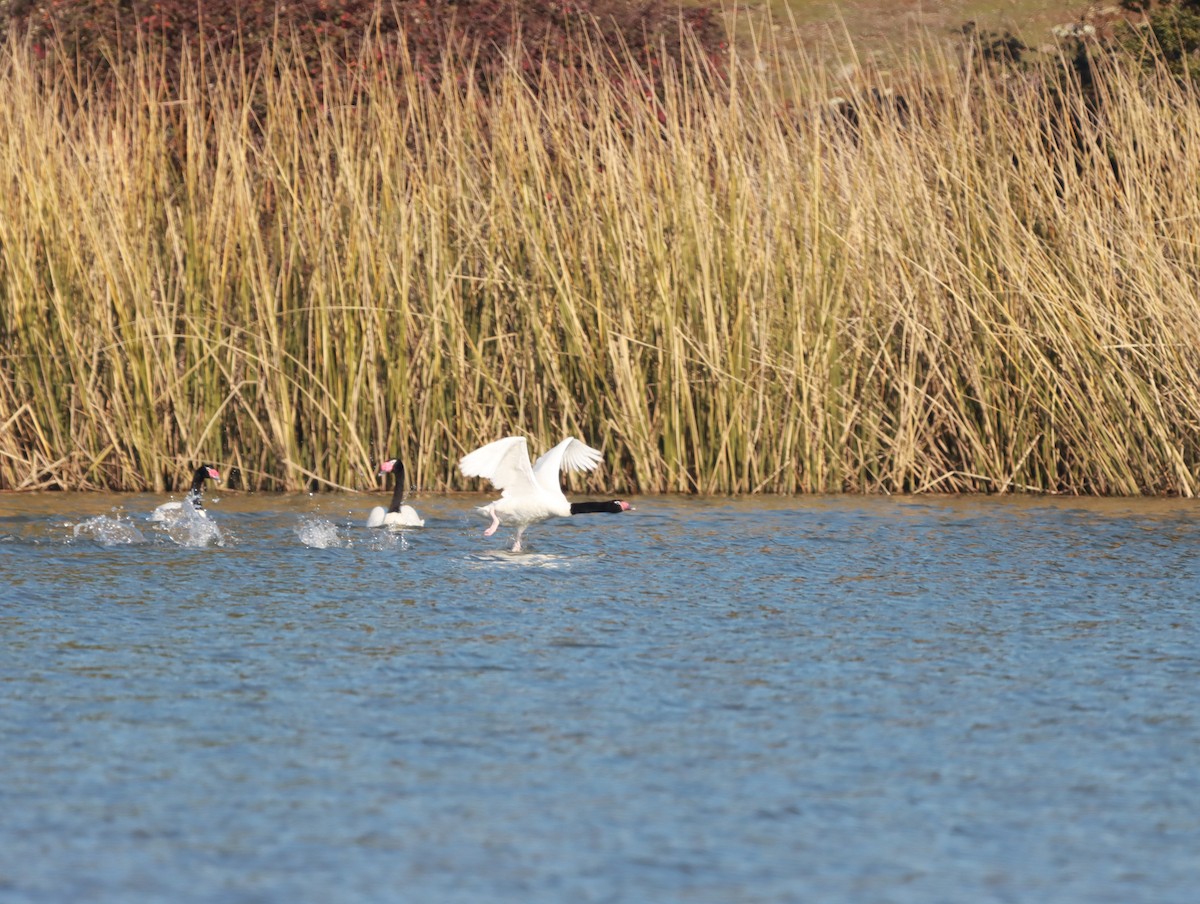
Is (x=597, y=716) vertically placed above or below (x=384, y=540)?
below

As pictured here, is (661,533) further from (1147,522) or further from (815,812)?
(815,812)

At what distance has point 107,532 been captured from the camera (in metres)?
7.70

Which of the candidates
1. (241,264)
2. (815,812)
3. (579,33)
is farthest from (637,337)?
(579,33)

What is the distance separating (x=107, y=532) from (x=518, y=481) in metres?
1.76

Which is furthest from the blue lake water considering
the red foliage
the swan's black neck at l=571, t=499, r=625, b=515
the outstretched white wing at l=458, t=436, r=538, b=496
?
the red foliage

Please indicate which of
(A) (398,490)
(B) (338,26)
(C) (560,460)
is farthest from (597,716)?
(B) (338,26)

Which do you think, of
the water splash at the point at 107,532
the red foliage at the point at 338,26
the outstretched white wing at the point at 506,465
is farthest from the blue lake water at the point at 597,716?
the red foliage at the point at 338,26

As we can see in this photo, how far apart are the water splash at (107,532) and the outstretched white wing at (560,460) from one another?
1718 mm

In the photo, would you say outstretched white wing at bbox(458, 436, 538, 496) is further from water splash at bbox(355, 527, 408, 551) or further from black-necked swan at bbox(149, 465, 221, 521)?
black-necked swan at bbox(149, 465, 221, 521)

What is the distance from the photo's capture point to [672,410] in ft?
30.0

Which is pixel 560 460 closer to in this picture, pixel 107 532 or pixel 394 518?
pixel 394 518

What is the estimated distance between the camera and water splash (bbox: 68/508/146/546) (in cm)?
763

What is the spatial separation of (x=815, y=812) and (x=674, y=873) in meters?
0.52

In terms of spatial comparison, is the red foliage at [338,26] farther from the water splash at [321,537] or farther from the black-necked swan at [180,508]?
the water splash at [321,537]
